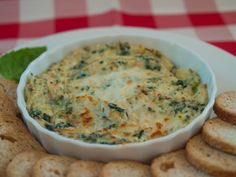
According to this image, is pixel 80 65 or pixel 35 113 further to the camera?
pixel 80 65

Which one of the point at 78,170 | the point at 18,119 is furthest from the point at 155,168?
the point at 18,119

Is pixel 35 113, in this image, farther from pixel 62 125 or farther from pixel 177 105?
pixel 177 105

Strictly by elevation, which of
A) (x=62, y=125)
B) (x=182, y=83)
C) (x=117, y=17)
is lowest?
(x=117, y=17)

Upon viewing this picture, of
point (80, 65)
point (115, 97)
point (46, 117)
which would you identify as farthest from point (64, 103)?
point (80, 65)

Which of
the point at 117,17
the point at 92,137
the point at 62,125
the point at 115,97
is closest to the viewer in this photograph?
the point at 92,137

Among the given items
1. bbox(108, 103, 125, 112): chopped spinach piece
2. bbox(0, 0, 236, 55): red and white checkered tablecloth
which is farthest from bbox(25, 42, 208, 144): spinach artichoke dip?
bbox(0, 0, 236, 55): red and white checkered tablecloth

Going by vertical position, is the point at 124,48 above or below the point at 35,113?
above
